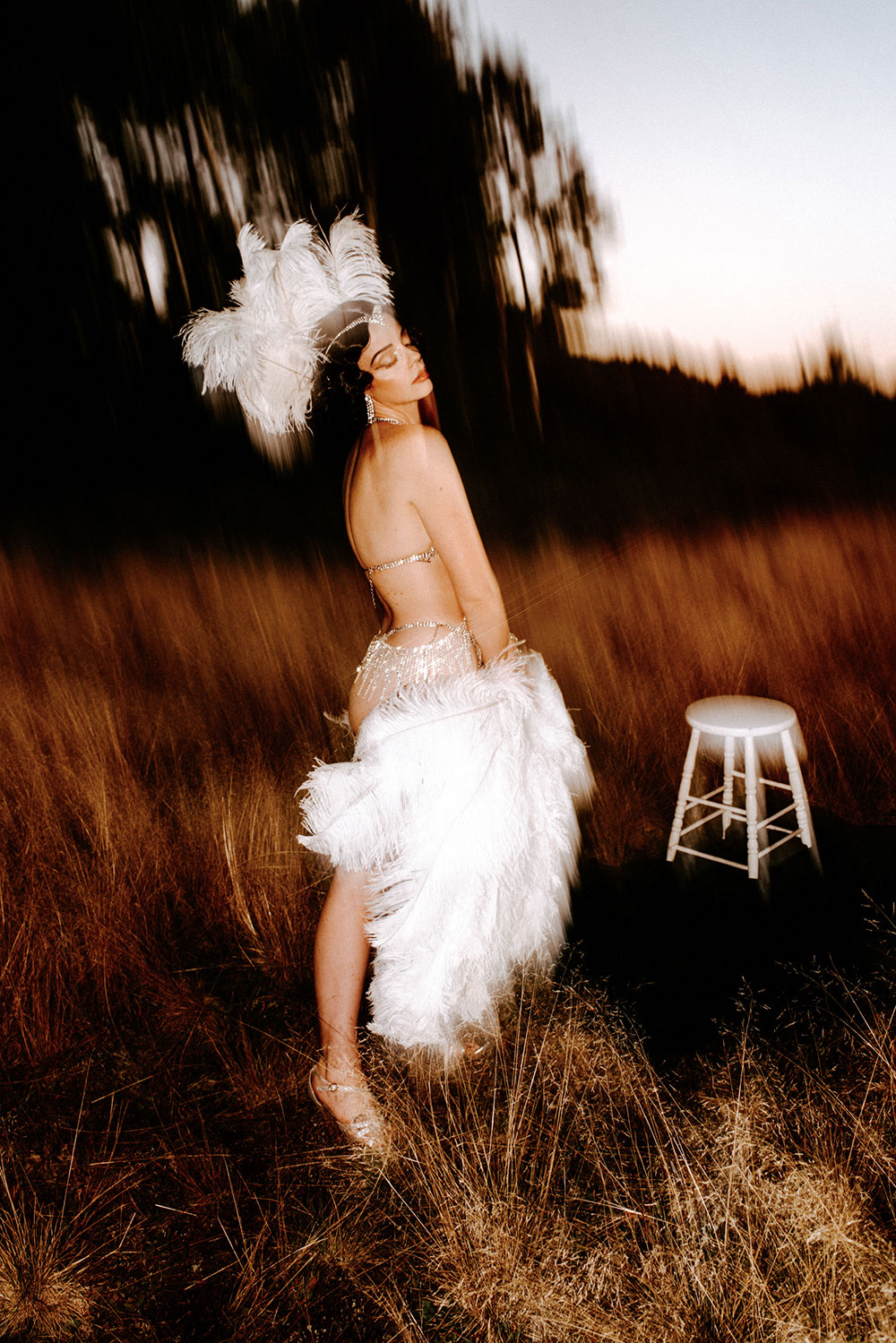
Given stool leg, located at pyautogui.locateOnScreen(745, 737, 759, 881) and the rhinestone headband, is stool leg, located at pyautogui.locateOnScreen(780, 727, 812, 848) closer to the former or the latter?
stool leg, located at pyautogui.locateOnScreen(745, 737, 759, 881)

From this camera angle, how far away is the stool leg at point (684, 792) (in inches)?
104

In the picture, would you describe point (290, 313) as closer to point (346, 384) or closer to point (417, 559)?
point (346, 384)

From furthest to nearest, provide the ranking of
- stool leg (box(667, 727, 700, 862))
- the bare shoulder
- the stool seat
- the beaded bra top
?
1. stool leg (box(667, 727, 700, 862))
2. the stool seat
3. the beaded bra top
4. the bare shoulder

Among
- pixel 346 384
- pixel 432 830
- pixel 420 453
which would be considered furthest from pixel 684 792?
pixel 346 384

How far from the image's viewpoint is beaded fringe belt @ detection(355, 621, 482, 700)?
5.92 ft

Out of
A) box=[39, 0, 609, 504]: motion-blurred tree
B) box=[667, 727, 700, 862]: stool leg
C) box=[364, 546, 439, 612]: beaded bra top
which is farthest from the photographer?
box=[39, 0, 609, 504]: motion-blurred tree

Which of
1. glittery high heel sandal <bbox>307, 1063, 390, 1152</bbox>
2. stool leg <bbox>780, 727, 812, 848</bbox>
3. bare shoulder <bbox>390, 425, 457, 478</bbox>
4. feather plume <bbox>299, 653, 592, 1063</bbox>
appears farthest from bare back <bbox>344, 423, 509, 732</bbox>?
stool leg <bbox>780, 727, 812, 848</bbox>

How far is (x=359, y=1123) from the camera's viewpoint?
5.74 feet

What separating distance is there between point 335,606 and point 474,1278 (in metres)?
4.14

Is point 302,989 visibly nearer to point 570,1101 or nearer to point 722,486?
point 570,1101

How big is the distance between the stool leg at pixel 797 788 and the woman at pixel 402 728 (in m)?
1.19

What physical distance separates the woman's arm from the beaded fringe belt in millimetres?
92

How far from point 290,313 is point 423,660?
0.90 meters

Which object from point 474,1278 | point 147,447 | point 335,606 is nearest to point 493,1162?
point 474,1278
